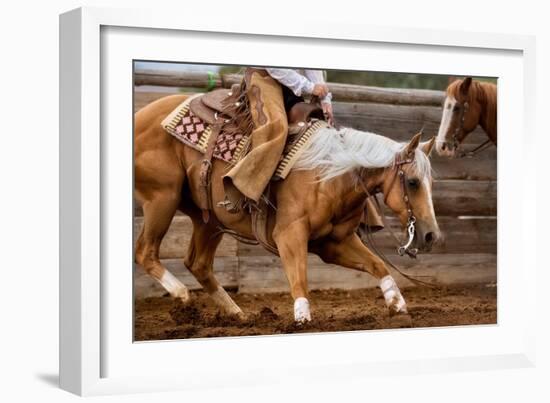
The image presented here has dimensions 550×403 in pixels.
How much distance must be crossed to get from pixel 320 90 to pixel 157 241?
4.81 ft

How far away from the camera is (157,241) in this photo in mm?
7969

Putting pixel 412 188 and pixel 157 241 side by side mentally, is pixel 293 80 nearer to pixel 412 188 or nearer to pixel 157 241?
pixel 412 188

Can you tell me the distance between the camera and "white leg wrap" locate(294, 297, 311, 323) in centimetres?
811

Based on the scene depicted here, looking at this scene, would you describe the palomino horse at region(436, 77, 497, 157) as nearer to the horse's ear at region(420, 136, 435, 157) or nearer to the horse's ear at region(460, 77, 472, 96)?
the horse's ear at region(460, 77, 472, 96)

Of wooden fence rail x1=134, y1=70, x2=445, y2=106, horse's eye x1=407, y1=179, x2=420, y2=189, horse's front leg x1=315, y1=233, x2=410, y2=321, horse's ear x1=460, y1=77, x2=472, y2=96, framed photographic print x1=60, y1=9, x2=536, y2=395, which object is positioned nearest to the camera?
framed photographic print x1=60, y1=9, x2=536, y2=395

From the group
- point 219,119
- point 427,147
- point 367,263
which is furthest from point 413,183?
point 219,119

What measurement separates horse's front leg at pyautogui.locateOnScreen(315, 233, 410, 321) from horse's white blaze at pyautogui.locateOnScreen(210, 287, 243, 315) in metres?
0.75

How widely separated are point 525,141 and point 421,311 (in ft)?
4.68

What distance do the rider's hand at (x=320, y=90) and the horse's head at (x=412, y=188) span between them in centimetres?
64

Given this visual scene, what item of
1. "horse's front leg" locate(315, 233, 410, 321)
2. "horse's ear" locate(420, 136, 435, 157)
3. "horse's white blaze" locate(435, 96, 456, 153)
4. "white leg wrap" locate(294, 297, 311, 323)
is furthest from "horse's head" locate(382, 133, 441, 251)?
"white leg wrap" locate(294, 297, 311, 323)

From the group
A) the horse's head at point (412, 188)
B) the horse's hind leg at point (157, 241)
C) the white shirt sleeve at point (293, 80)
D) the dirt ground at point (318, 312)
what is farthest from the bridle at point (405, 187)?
the horse's hind leg at point (157, 241)

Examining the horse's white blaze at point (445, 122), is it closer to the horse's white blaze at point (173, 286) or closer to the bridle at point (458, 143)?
the bridle at point (458, 143)

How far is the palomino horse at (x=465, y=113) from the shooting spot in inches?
346

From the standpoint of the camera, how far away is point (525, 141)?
8812 mm
